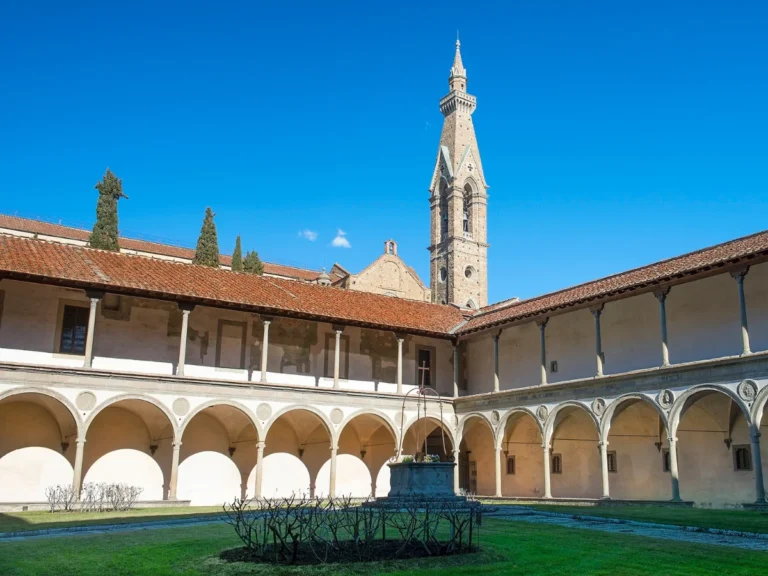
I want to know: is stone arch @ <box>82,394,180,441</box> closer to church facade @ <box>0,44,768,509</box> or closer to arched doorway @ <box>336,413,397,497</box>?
church facade @ <box>0,44,768,509</box>

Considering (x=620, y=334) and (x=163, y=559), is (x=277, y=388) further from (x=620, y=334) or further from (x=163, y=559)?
(x=163, y=559)

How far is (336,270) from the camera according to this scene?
214ft

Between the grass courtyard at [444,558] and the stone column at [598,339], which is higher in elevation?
the stone column at [598,339]

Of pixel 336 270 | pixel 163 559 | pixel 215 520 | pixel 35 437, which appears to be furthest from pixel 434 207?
pixel 163 559

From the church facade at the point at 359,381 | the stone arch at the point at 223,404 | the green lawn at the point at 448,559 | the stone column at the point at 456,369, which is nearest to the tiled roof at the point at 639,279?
the church facade at the point at 359,381

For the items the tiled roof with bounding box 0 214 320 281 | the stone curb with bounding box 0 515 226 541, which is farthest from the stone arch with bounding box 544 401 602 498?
the tiled roof with bounding box 0 214 320 281

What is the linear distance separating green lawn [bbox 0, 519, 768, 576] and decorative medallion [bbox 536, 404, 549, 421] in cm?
1412

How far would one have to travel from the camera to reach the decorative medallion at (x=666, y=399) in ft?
76.2

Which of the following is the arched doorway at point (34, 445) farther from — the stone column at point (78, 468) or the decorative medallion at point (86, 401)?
the stone column at point (78, 468)

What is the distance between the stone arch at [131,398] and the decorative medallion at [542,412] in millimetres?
12815

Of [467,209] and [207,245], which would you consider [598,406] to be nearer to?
[207,245]

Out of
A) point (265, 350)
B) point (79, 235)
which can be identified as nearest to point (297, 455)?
point (265, 350)

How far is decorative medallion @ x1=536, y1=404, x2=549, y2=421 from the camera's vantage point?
2804 centimetres

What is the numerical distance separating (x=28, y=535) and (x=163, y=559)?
541 centimetres
